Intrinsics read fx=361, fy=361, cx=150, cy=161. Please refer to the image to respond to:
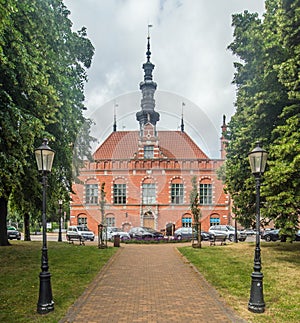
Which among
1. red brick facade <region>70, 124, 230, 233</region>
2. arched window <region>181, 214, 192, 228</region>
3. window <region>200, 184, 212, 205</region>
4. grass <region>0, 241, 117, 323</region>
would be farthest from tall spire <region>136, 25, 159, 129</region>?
grass <region>0, 241, 117, 323</region>

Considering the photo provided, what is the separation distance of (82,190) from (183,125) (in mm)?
16287

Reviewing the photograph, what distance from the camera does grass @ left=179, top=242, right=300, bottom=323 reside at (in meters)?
7.69

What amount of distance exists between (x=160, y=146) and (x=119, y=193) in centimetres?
762

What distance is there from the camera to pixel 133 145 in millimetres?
44156

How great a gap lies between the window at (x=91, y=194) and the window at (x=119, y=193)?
A: 2.37 meters

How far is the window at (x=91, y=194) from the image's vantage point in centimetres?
4297

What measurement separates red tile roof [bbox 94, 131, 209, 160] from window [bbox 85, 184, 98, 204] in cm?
370

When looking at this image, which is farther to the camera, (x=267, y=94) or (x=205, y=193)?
(x=205, y=193)

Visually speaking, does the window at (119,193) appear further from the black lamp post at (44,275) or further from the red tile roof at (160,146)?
the black lamp post at (44,275)

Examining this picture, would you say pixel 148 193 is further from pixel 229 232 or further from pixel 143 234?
pixel 229 232

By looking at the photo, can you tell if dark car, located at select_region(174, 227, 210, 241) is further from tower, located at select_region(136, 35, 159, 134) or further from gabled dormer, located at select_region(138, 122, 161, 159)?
tower, located at select_region(136, 35, 159, 134)

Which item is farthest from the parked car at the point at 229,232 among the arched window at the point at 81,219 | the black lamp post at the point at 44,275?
the black lamp post at the point at 44,275

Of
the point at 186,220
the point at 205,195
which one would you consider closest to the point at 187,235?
the point at 186,220

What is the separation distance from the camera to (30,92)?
1153 centimetres
